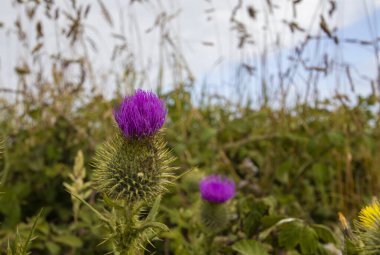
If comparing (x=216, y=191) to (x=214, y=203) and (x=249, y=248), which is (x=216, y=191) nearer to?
(x=214, y=203)

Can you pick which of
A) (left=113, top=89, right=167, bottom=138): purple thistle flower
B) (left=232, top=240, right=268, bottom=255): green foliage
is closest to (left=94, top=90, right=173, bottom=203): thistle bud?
(left=113, top=89, right=167, bottom=138): purple thistle flower

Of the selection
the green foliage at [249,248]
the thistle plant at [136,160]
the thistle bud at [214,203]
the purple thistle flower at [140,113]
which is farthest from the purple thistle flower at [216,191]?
the purple thistle flower at [140,113]

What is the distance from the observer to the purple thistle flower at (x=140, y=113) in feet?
5.81

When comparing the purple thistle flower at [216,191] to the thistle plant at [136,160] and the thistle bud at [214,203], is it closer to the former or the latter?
the thistle bud at [214,203]

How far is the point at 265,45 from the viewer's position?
5.38 metres

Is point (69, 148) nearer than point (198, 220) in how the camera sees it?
No

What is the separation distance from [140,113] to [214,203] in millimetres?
1072

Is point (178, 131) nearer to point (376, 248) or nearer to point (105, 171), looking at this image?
point (105, 171)

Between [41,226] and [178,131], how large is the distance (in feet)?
7.28

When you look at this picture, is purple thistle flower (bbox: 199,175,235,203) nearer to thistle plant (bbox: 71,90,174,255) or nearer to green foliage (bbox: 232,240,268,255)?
green foliage (bbox: 232,240,268,255)

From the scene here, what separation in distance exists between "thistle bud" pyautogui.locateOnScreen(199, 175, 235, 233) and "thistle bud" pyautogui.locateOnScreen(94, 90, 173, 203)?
2.40ft

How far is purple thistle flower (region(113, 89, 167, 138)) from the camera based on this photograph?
1.77 metres

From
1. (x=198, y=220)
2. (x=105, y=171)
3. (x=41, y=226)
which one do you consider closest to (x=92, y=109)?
(x=41, y=226)

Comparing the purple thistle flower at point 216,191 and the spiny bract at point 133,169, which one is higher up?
the spiny bract at point 133,169
